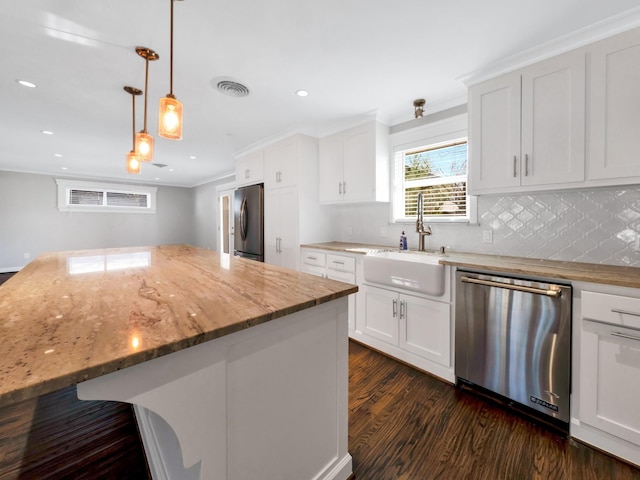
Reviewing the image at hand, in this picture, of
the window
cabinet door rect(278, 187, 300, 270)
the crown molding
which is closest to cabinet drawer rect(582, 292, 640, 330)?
the window

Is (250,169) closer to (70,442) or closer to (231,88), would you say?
(231,88)

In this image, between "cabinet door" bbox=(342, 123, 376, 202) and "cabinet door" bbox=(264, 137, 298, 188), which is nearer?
"cabinet door" bbox=(342, 123, 376, 202)

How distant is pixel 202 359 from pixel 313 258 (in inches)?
93.7

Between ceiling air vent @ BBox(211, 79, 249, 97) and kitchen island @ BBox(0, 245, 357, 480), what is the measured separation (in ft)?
5.52

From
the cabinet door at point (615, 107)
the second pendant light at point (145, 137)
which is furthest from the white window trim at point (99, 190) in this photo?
the cabinet door at point (615, 107)

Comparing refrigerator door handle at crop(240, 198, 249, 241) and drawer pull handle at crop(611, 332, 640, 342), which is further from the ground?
refrigerator door handle at crop(240, 198, 249, 241)

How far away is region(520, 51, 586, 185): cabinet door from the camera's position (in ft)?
5.70

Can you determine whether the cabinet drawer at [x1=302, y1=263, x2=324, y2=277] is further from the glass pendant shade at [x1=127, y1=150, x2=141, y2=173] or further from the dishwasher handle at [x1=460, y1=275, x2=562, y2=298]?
the glass pendant shade at [x1=127, y1=150, x2=141, y2=173]

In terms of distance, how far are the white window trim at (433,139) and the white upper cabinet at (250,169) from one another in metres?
1.83

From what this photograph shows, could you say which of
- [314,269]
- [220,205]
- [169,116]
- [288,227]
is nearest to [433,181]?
[314,269]

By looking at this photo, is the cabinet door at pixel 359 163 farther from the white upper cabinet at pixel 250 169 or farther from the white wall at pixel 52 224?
the white wall at pixel 52 224

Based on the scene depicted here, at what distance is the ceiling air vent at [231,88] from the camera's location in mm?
2289

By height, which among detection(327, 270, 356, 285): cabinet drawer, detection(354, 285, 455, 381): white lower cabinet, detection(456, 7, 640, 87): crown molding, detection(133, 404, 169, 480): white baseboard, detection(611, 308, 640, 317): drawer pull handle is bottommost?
detection(133, 404, 169, 480): white baseboard

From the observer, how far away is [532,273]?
5.33 feet
